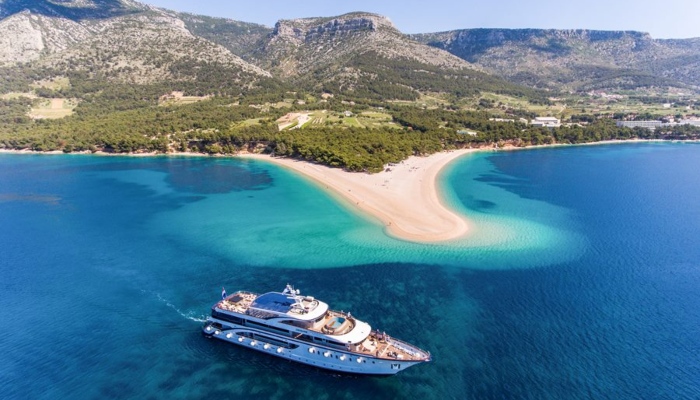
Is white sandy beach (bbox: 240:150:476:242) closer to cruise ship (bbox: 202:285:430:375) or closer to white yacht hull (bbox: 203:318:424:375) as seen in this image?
cruise ship (bbox: 202:285:430:375)

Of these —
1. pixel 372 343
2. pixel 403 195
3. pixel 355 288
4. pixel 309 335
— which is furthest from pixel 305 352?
pixel 403 195

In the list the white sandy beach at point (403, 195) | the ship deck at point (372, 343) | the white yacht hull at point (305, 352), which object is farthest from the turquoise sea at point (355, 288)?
the white sandy beach at point (403, 195)

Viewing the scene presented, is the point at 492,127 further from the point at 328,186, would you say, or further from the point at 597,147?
the point at 328,186

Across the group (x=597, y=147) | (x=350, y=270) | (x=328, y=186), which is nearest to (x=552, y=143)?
(x=597, y=147)

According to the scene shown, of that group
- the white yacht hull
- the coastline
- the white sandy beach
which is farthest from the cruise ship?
the white sandy beach

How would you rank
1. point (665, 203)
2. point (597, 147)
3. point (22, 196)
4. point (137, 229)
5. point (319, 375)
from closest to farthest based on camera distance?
point (319, 375), point (137, 229), point (665, 203), point (22, 196), point (597, 147)

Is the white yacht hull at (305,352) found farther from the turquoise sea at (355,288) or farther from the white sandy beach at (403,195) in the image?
the white sandy beach at (403,195)
